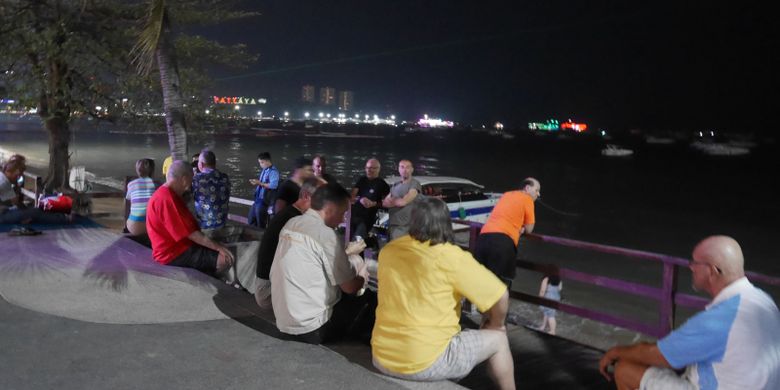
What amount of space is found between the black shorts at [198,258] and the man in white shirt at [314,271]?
2.34 metres

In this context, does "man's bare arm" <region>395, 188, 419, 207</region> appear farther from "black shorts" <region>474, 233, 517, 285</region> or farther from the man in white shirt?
the man in white shirt

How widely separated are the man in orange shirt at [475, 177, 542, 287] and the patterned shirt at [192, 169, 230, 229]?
369 cm

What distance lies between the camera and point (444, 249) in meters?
4.04

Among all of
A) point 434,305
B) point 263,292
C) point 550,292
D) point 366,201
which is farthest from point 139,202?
point 434,305

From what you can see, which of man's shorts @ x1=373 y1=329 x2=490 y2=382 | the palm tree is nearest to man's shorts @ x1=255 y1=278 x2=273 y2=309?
man's shorts @ x1=373 y1=329 x2=490 y2=382

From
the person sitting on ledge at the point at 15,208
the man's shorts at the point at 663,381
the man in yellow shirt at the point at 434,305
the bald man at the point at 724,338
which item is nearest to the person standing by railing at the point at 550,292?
the man in yellow shirt at the point at 434,305

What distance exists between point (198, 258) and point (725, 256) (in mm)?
5325

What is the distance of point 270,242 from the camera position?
5.55 m

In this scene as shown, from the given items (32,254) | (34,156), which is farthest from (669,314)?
(34,156)

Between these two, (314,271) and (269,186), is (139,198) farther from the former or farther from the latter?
(314,271)

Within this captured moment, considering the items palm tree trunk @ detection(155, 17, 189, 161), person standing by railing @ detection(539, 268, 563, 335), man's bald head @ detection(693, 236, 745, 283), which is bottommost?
person standing by railing @ detection(539, 268, 563, 335)

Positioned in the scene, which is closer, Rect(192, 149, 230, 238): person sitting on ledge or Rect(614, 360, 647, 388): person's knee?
Rect(614, 360, 647, 388): person's knee

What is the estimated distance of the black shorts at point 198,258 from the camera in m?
7.16

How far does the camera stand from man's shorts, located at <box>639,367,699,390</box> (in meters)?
3.57
